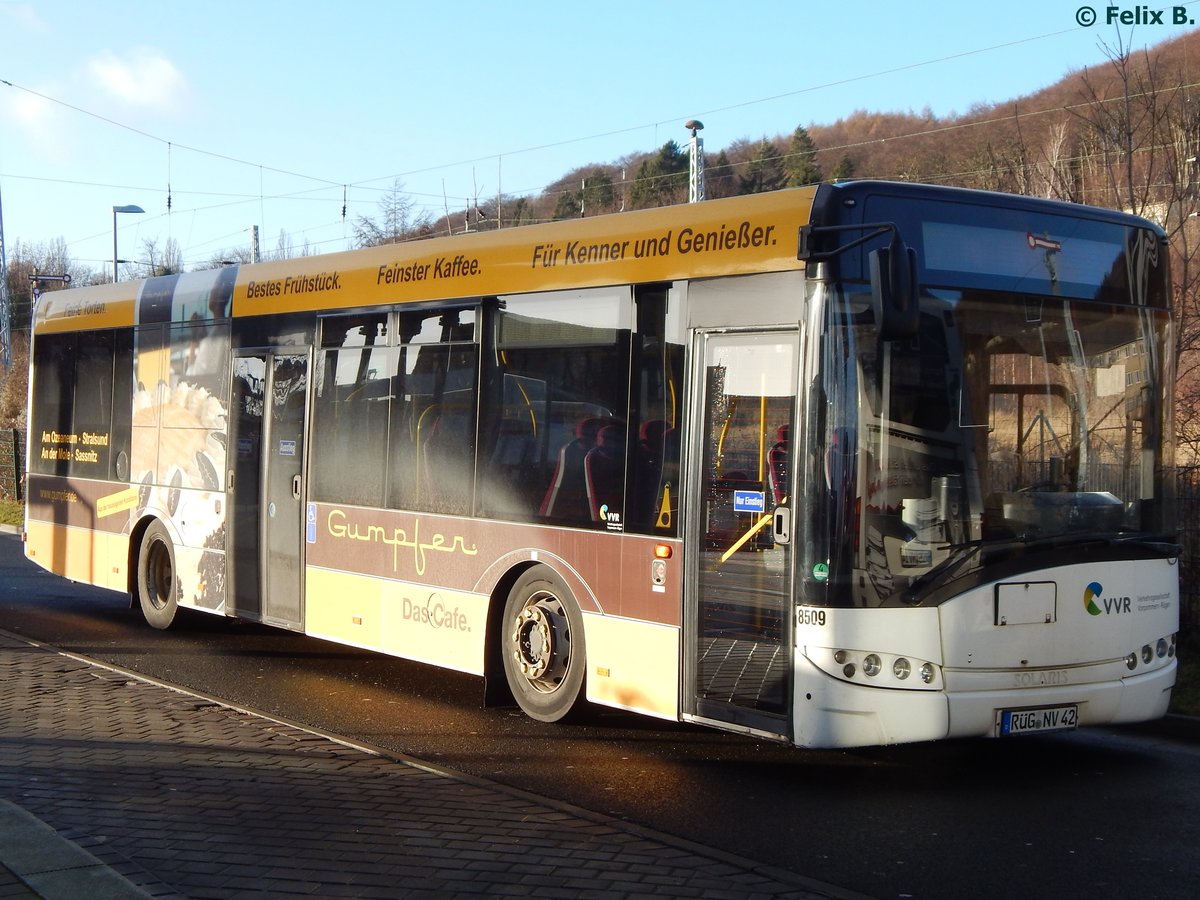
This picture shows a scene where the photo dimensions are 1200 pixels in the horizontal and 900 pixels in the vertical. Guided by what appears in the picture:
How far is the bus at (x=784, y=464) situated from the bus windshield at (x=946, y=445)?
16 millimetres

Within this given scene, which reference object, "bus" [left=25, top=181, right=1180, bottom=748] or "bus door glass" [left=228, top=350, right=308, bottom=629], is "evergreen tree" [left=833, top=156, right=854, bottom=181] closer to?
"bus door glass" [left=228, top=350, right=308, bottom=629]

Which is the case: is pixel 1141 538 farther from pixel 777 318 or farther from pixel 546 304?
pixel 546 304

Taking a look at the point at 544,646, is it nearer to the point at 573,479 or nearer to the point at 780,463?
the point at 573,479

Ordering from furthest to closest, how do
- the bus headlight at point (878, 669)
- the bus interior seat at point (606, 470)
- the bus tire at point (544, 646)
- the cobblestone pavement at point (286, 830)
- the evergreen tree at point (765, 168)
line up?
the evergreen tree at point (765, 168)
the bus tire at point (544, 646)
the bus interior seat at point (606, 470)
the bus headlight at point (878, 669)
the cobblestone pavement at point (286, 830)

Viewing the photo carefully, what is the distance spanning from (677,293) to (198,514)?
20.6ft

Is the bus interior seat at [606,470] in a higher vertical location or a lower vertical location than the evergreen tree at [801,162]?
lower

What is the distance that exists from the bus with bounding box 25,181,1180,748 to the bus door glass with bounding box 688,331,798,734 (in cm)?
2

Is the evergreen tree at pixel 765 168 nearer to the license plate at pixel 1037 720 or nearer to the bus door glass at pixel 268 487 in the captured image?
the bus door glass at pixel 268 487

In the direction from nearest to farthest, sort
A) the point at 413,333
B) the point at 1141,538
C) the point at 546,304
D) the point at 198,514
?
the point at 1141,538, the point at 546,304, the point at 413,333, the point at 198,514

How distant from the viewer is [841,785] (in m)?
7.60

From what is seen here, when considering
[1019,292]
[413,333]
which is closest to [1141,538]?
[1019,292]

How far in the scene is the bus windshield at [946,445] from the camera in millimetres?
6996

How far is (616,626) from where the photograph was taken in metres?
8.40

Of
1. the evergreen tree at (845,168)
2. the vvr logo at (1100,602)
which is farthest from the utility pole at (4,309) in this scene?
the vvr logo at (1100,602)
